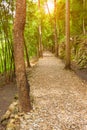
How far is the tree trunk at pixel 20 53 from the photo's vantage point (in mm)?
5250

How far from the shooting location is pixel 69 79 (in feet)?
31.6

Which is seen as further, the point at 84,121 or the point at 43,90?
the point at 43,90

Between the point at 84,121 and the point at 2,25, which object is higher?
the point at 2,25

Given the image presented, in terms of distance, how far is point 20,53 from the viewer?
211 inches

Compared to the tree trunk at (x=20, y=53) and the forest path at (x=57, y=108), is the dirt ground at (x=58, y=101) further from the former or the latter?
the tree trunk at (x=20, y=53)

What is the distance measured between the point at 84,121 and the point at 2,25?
20.8ft

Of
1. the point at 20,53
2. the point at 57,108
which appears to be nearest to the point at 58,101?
the point at 57,108

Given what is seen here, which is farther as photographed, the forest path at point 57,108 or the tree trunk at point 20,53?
the tree trunk at point 20,53

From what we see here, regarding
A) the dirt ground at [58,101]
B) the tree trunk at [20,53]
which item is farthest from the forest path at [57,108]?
the tree trunk at [20,53]

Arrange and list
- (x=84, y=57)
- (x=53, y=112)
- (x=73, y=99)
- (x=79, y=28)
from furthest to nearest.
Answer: (x=79, y=28) < (x=84, y=57) < (x=73, y=99) < (x=53, y=112)

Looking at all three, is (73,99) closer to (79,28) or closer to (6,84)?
(6,84)

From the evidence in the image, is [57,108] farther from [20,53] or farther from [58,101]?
[20,53]

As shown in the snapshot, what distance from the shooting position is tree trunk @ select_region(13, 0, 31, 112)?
17.2 ft

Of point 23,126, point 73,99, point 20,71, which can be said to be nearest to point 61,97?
point 73,99
